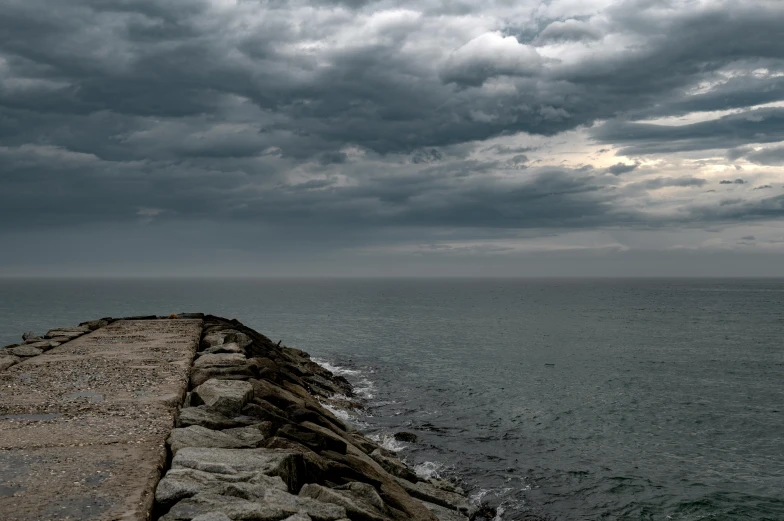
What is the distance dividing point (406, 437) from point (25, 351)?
12560 mm

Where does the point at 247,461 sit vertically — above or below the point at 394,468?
above

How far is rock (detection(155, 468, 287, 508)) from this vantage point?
23.3 feet

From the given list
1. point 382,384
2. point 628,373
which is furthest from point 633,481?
point 628,373

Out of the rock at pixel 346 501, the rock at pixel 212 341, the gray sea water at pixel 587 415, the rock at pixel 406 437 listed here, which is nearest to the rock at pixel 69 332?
the rock at pixel 212 341

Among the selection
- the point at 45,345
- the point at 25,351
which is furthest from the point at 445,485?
the point at 45,345

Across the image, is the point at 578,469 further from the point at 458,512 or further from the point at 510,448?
the point at 458,512

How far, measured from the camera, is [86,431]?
9781 millimetres

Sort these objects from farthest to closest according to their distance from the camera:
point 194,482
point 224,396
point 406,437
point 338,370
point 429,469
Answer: point 338,370
point 406,437
point 429,469
point 224,396
point 194,482

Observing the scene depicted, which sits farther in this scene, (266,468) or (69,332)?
(69,332)

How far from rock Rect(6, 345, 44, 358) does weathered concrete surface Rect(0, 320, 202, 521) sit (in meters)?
0.45

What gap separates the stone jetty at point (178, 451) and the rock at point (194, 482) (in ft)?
0.06

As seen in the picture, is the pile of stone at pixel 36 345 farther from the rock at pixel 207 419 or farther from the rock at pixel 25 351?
the rock at pixel 207 419

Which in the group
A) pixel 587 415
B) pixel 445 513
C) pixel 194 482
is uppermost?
pixel 194 482

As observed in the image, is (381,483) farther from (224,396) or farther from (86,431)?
(86,431)
